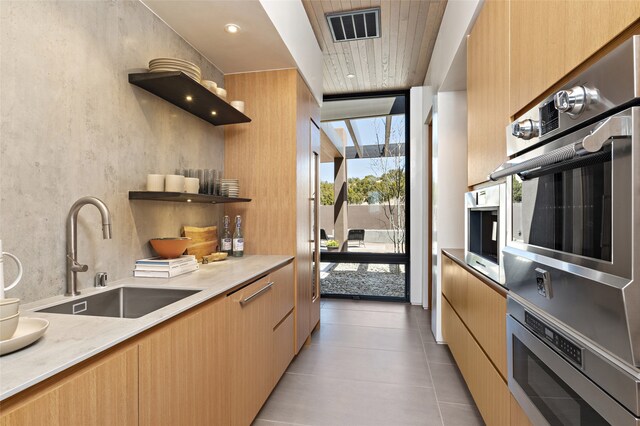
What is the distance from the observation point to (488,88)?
174 cm

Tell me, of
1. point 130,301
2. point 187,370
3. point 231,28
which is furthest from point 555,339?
point 231,28

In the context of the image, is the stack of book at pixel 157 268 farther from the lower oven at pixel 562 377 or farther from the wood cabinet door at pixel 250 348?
the lower oven at pixel 562 377

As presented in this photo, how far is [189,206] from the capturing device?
225cm

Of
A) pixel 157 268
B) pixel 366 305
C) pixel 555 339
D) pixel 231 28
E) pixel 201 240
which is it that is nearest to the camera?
pixel 555 339

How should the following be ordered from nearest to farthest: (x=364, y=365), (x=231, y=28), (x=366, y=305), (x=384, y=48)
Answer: (x=231, y=28) < (x=364, y=365) < (x=384, y=48) < (x=366, y=305)

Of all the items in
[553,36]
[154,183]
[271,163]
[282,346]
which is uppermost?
[553,36]

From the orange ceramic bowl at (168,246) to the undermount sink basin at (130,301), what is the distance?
1.08ft

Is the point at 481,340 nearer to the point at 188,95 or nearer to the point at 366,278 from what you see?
the point at 188,95

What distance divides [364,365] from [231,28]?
8.49 ft

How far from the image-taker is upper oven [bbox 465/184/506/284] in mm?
1521

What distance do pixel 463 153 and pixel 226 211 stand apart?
2.19m

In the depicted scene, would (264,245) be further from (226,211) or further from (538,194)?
(538,194)

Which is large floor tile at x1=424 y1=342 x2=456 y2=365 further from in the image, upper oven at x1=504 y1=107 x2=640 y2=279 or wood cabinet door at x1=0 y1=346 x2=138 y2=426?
wood cabinet door at x1=0 y1=346 x2=138 y2=426

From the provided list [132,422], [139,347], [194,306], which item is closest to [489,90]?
[194,306]
